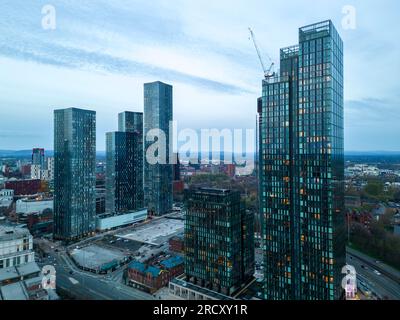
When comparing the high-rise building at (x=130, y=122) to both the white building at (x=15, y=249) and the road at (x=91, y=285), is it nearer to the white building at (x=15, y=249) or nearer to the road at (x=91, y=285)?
the road at (x=91, y=285)

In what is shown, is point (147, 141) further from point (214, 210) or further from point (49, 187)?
point (214, 210)

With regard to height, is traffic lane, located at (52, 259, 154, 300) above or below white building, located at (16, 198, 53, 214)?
below

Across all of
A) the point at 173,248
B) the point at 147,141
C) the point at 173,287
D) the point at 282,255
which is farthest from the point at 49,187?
the point at 282,255

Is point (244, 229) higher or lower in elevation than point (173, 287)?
higher

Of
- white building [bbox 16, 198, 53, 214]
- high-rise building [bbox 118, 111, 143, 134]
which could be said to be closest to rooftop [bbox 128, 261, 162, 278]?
white building [bbox 16, 198, 53, 214]

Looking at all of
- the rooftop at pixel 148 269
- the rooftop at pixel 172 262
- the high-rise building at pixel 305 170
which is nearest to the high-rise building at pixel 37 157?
the rooftop at pixel 148 269

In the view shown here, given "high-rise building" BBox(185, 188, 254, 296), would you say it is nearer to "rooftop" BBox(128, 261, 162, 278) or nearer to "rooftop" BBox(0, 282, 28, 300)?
"rooftop" BBox(128, 261, 162, 278)

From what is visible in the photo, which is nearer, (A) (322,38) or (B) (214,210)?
(A) (322,38)
